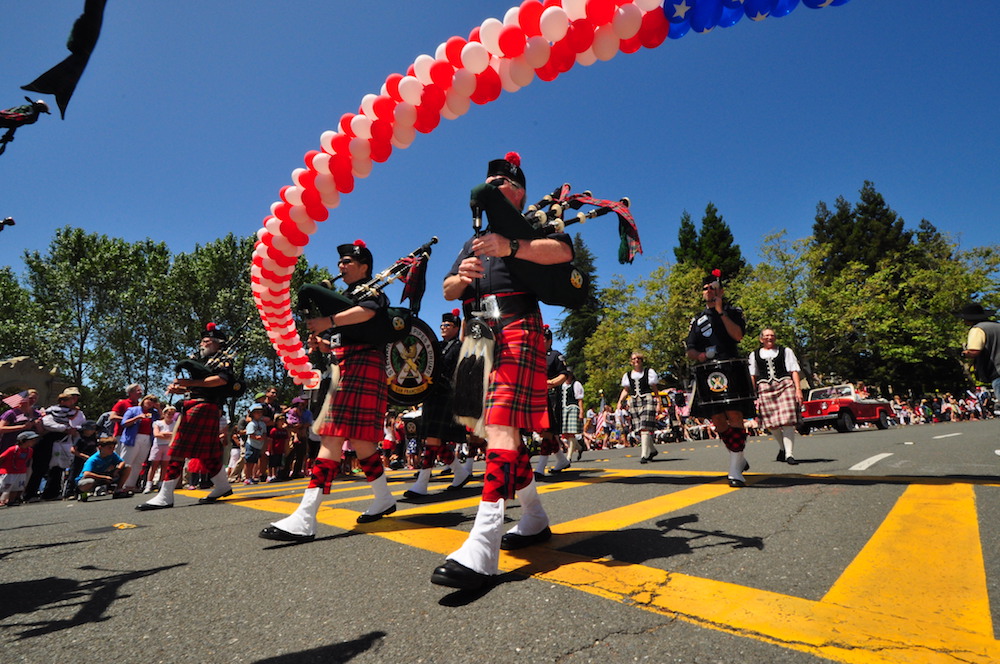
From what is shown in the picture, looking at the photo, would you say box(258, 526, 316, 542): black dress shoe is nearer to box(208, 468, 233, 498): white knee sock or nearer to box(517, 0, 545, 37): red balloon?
box(208, 468, 233, 498): white knee sock

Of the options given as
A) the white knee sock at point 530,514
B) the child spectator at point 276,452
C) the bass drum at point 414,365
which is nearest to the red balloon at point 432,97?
the bass drum at point 414,365

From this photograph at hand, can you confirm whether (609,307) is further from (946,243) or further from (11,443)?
(11,443)

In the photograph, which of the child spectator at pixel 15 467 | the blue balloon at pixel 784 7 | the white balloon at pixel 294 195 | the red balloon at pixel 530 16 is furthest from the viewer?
the child spectator at pixel 15 467

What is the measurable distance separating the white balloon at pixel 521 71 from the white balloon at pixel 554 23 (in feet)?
0.82

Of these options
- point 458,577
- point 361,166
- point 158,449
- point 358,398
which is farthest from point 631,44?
point 158,449

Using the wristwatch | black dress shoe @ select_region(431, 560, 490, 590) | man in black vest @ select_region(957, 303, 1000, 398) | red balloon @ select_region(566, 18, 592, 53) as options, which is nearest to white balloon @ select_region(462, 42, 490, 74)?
red balloon @ select_region(566, 18, 592, 53)

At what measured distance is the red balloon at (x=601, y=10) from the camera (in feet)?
9.95

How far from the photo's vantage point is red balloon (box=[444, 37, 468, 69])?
11.9ft

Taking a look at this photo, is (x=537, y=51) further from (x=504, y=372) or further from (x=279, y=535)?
(x=279, y=535)

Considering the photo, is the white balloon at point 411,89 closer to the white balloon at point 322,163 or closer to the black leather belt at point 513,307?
the white balloon at point 322,163

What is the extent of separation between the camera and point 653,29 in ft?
10.1

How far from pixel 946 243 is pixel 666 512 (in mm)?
48905

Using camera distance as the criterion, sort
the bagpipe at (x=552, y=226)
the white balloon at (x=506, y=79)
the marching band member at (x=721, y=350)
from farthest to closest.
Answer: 1. the marching band member at (x=721, y=350)
2. the white balloon at (x=506, y=79)
3. the bagpipe at (x=552, y=226)

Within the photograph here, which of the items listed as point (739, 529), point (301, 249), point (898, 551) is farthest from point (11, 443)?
point (898, 551)
